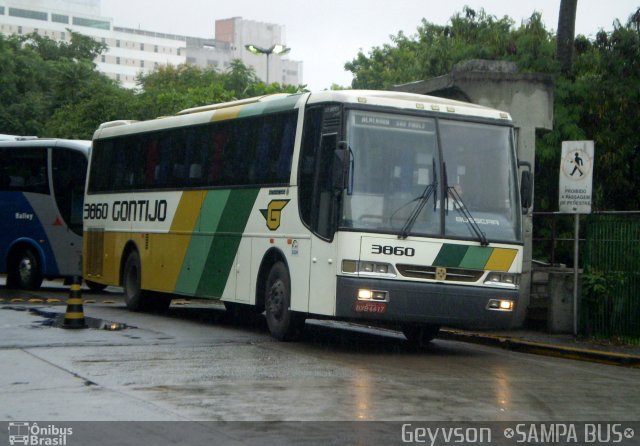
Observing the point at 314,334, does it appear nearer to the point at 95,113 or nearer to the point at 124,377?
the point at 124,377

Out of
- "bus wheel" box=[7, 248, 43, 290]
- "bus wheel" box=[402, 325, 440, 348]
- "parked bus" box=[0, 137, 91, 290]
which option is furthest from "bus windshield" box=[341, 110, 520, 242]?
"bus wheel" box=[7, 248, 43, 290]

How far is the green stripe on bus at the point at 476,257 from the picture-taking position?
15.1 meters

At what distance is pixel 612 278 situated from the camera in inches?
693

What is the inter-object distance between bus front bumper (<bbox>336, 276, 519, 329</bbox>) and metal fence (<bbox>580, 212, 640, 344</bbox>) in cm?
286

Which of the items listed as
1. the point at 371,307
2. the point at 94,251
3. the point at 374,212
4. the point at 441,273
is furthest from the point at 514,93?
the point at 94,251

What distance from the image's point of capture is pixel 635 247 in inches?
674

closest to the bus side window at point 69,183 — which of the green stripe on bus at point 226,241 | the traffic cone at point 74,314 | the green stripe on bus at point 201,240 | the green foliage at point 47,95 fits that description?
the green stripe on bus at point 201,240

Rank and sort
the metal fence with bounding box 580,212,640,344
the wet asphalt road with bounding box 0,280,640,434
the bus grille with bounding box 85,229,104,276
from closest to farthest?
1. the wet asphalt road with bounding box 0,280,640,434
2. the metal fence with bounding box 580,212,640,344
3. the bus grille with bounding box 85,229,104,276

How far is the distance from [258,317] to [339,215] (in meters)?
7.30

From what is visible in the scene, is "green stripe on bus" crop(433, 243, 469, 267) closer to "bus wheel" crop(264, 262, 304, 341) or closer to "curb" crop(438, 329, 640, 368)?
"bus wheel" crop(264, 262, 304, 341)

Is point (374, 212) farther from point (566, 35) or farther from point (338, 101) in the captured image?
point (566, 35)

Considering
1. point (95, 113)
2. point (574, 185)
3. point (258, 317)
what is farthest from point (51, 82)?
point (574, 185)

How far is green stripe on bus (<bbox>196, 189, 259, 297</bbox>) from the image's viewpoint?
58.1 feet

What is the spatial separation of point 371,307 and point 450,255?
1.26 meters
